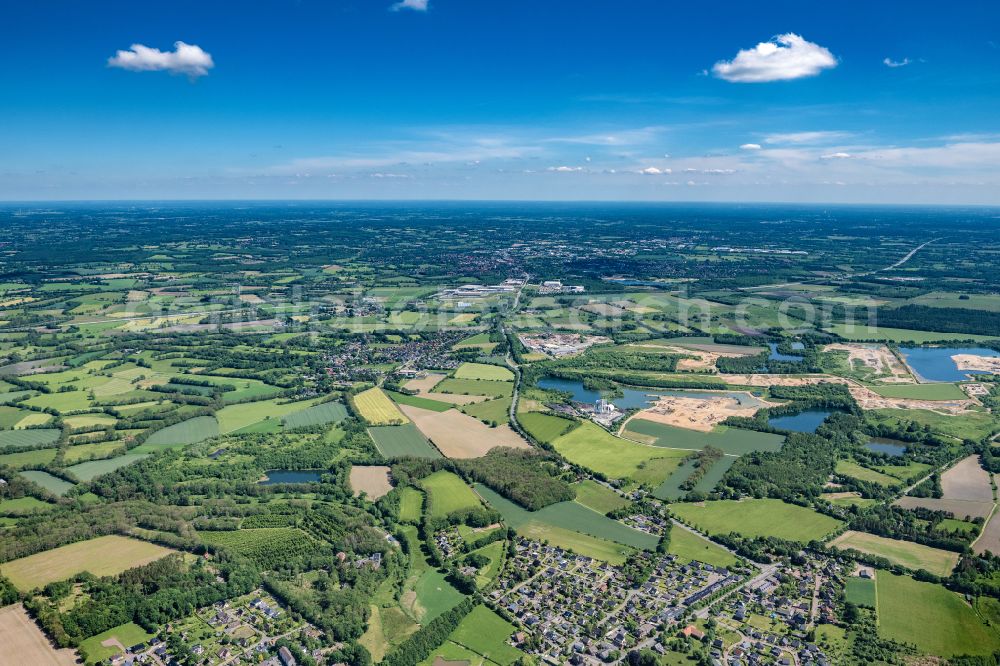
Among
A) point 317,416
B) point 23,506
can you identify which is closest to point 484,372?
point 317,416

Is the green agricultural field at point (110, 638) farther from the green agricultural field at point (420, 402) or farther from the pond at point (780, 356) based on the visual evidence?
the pond at point (780, 356)

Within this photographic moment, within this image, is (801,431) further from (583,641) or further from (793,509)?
(583,641)

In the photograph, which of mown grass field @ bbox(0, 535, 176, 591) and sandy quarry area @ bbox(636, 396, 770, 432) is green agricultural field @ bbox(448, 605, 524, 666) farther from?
sandy quarry area @ bbox(636, 396, 770, 432)

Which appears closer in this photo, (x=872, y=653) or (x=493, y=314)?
(x=872, y=653)

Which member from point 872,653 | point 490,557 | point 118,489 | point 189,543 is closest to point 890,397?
point 872,653

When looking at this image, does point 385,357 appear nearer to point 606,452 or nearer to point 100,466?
point 100,466
